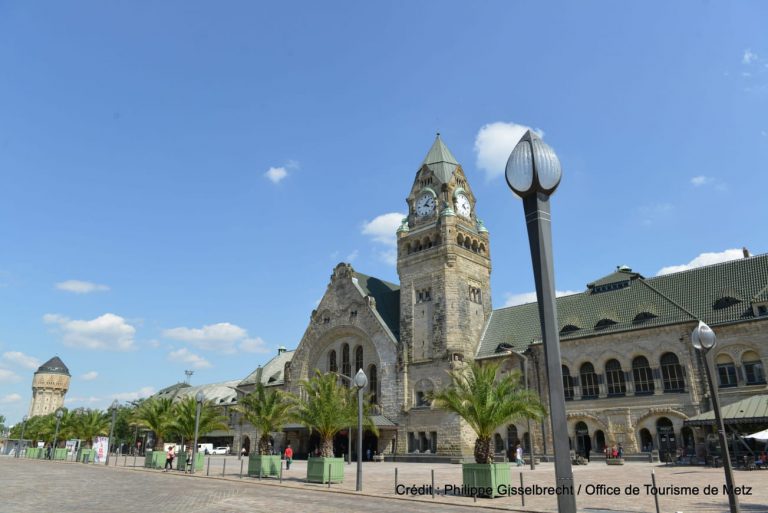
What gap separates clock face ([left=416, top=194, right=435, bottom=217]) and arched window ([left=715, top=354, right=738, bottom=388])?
28315 mm

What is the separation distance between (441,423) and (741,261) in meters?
26.7

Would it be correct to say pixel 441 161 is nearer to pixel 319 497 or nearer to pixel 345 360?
pixel 345 360

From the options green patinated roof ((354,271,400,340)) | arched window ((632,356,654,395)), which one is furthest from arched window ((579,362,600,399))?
green patinated roof ((354,271,400,340))

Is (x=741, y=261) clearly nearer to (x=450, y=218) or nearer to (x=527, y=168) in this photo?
(x=450, y=218)

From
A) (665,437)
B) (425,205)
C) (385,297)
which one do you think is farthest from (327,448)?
(425,205)

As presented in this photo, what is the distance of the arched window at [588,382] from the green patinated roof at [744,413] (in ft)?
27.4

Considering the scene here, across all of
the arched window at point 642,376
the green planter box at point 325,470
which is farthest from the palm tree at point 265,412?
the arched window at point 642,376

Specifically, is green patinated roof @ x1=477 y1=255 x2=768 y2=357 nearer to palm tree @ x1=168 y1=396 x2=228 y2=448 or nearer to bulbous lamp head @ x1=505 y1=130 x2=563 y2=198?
palm tree @ x1=168 y1=396 x2=228 y2=448

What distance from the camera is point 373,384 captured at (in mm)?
53125

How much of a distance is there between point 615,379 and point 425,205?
2491 centimetres

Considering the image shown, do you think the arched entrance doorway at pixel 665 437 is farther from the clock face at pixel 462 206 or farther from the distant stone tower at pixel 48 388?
the distant stone tower at pixel 48 388

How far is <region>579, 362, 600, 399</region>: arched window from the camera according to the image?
41.7 meters

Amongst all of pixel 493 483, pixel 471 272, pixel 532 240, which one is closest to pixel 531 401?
pixel 493 483

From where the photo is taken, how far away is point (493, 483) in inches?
778
